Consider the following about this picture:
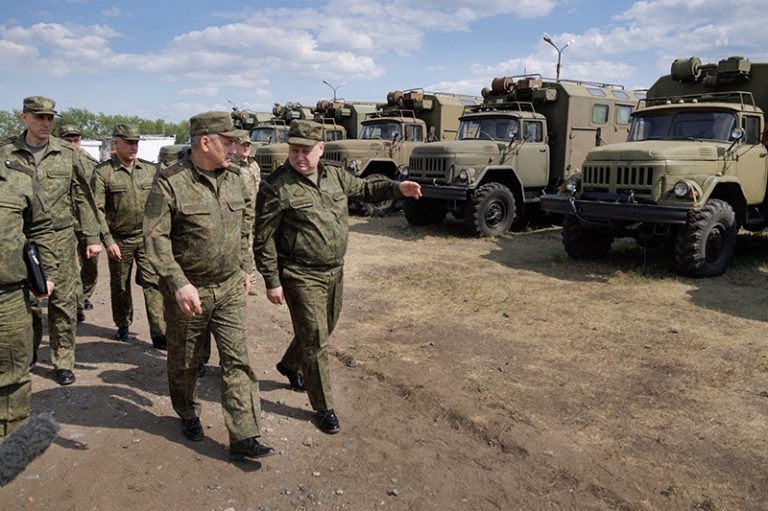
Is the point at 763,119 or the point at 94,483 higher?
the point at 763,119

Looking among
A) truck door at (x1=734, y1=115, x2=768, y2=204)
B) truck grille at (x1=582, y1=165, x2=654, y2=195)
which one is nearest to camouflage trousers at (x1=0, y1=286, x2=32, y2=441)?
truck grille at (x1=582, y1=165, x2=654, y2=195)

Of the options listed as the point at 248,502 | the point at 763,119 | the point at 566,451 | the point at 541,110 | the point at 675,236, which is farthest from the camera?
the point at 541,110

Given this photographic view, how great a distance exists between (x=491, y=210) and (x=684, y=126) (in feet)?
11.3

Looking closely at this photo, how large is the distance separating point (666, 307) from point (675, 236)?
65.1 inches

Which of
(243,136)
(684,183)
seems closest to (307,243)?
(243,136)

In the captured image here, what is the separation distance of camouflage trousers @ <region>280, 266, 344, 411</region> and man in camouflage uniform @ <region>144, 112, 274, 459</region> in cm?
32

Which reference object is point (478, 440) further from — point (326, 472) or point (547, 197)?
point (547, 197)

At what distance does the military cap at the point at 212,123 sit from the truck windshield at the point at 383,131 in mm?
10683

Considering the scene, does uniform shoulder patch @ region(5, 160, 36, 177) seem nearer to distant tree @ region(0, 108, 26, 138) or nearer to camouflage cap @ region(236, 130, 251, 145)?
camouflage cap @ region(236, 130, 251, 145)

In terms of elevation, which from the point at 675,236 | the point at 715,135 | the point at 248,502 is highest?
the point at 715,135

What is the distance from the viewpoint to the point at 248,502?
2.92m

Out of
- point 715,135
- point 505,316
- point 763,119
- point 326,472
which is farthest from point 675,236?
point 326,472

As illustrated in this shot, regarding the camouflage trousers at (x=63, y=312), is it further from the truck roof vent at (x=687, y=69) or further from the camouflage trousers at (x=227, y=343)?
the truck roof vent at (x=687, y=69)

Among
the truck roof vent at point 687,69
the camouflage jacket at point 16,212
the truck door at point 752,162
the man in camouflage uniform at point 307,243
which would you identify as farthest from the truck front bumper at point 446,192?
the camouflage jacket at point 16,212
